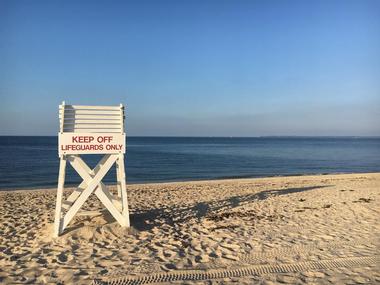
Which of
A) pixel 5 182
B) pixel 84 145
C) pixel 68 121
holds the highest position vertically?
pixel 68 121

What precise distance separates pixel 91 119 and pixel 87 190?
1380 mm

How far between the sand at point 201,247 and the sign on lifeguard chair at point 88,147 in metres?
0.44

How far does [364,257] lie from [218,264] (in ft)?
8.01

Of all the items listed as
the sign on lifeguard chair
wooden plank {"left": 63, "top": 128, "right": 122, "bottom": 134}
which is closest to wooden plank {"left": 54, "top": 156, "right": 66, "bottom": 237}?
the sign on lifeguard chair

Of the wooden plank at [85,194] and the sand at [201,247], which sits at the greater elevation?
the wooden plank at [85,194]

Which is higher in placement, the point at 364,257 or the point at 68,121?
the point at 68,121

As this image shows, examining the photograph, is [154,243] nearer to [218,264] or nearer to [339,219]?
[218,264]

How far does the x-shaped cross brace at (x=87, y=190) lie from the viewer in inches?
265

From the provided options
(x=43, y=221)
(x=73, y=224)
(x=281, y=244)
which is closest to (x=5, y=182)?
(x=43, y=221)

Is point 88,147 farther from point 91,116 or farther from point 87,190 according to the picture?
point 87,190

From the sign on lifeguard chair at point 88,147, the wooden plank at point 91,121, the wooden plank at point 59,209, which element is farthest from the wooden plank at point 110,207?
the wooden plank at point 91,121

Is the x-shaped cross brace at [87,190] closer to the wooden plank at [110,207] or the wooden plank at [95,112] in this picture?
the wooden plank at [110,207]

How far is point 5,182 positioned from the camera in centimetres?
2203

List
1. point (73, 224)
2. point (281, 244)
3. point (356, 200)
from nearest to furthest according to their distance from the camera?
point (281, 244) < point (73, 224) < point (356, 200)
